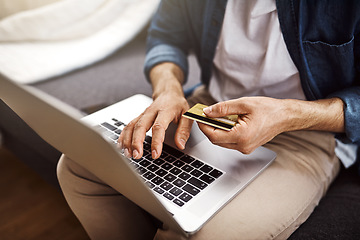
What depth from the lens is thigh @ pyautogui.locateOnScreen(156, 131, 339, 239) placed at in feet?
1.72

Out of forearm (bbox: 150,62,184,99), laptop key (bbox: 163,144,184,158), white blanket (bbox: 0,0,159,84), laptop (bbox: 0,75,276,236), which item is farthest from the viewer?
white blanket (bbox: 0,0,159,84)

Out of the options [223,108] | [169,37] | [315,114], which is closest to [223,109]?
[223,108]

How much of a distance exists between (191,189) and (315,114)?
300 millimetres

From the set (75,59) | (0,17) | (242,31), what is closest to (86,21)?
(75,59)

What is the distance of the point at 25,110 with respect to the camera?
1.58 ft

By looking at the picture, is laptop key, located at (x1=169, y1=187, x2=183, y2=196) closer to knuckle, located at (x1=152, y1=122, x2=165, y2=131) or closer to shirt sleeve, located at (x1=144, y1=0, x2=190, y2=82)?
knuckle, located at (x1=152, y1=122, x2=165, y2=131)

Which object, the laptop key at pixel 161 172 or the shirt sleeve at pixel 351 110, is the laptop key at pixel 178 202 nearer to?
the laptop key at pixel 161 172

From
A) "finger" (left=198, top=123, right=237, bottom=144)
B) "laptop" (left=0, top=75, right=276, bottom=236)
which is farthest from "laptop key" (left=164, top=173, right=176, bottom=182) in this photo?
"finger" (left=198, top=123, right=237, bottom=144)

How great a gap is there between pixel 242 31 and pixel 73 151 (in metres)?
0.51

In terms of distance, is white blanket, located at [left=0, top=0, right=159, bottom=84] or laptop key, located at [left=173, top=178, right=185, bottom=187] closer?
laptop key, located at [left=173, top=178, right=185, bottom=187]

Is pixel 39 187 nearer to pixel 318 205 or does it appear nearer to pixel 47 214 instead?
pixel 47 214

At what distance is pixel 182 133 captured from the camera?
23.6 inches

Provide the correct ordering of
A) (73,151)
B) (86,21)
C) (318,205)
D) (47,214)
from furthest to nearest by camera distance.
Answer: (86,21) → (47,214) → (318,205) → (73,151)

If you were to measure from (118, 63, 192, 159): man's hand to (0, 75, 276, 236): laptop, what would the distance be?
0.03 meters
